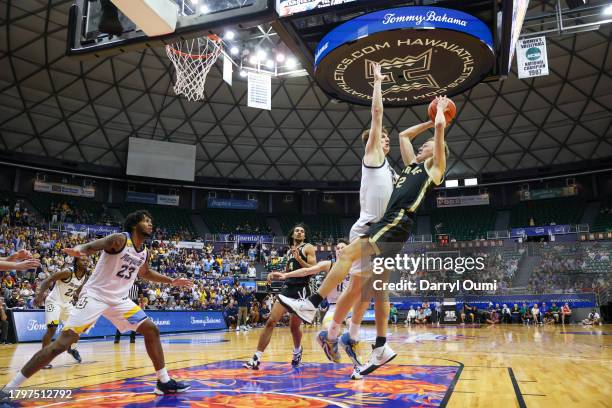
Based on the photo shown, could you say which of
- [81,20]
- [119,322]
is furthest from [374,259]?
[81,20]

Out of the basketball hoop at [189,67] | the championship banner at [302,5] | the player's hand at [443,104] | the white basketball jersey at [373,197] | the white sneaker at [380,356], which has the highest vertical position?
the basketball hoop at [189,67]

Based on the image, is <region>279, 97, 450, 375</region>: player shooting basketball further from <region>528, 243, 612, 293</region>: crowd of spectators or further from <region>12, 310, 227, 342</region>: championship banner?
<region>528, 243, 612, 293</region>: crowd of spectators

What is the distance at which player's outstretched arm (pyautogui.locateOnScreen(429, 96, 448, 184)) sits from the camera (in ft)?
13.9

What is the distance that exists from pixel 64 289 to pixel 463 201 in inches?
1275

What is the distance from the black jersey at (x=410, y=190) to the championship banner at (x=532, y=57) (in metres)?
14.8

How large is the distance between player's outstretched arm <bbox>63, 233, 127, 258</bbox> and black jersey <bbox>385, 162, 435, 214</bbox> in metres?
2.60

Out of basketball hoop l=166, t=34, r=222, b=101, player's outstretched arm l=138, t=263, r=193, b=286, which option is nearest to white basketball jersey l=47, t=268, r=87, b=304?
player's outstretched arm l=138, t=263, r=193, b=286

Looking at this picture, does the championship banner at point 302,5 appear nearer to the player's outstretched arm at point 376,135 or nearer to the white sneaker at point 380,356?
the player's outstretched arm at point 376,135

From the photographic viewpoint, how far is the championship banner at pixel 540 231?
31.0 metres

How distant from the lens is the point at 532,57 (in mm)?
17234

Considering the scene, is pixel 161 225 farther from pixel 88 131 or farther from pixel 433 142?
pixel 433 142

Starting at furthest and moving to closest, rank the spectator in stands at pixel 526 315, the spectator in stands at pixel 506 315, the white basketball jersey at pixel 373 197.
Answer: the spectator in stands at pixel 506 315, the spectator in stands at pixel 526 315, the white basketball jersey at pixel 373 197

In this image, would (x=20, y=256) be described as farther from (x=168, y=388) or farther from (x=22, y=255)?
(x=168, y=388)

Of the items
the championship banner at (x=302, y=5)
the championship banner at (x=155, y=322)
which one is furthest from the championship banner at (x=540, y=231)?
the championship banner at (x=302, y=5)
